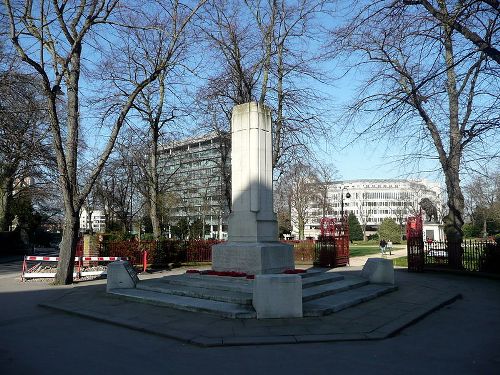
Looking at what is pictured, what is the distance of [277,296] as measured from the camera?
29.4ft

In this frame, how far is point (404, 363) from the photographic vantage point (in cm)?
620

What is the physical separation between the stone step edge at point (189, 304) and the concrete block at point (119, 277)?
44 cm

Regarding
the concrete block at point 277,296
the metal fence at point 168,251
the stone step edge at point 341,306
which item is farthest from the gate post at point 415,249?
the concrete block at point 277,296

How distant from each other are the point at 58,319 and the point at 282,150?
57.0 ft

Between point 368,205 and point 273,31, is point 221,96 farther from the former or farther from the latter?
point 368,205

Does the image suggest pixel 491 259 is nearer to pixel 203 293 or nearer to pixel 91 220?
pixel 203 293

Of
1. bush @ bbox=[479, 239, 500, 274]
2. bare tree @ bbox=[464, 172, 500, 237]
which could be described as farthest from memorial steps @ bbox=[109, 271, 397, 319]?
bare tree @ bbox=[464, 172, 500, 237]

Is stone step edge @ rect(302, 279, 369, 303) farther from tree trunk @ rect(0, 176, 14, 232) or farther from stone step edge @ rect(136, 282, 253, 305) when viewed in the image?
tree trunk @ rect(0, 176, 14, 232)

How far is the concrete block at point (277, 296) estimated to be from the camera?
351 inches

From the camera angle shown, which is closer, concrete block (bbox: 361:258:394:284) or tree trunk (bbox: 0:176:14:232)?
concrete block (bbox: 361:258:394:284)

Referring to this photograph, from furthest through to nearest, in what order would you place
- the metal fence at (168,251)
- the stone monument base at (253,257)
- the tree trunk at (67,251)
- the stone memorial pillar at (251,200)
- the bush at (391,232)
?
the bush at (391,232) → the metal fence at (168,251) → the tree trunk at (67,251) → the stone memorial pillar at (251,200) → the stone monument base at (253,257)

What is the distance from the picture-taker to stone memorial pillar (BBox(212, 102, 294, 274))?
1252 cm

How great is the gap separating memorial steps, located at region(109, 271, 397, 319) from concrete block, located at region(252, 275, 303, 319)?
11.1 inches

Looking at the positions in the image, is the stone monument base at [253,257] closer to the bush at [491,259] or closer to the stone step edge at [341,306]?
the stone step edge at [341,306]
